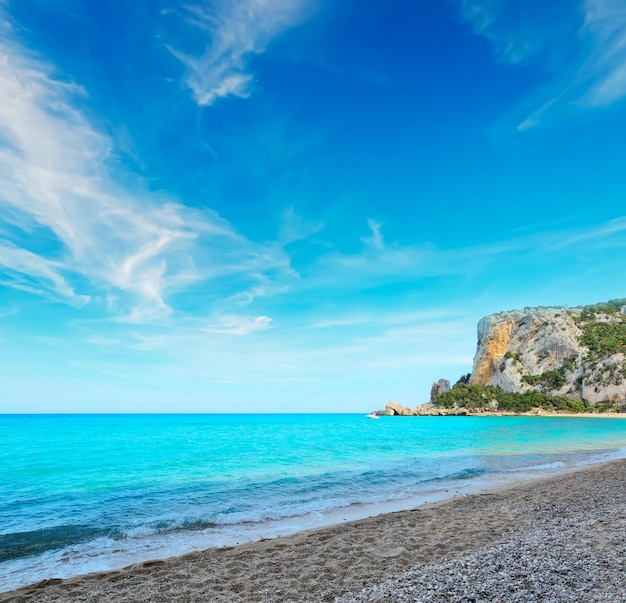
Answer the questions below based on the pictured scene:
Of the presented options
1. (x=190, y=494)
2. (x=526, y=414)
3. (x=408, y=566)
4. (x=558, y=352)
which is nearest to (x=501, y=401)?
(x=526, y=414)

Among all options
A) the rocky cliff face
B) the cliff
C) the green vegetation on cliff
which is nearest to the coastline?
the cliff

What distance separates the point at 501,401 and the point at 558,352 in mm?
18539

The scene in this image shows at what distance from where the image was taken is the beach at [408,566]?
19.0 feet

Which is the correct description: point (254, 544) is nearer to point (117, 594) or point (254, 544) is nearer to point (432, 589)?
point (117, 594)

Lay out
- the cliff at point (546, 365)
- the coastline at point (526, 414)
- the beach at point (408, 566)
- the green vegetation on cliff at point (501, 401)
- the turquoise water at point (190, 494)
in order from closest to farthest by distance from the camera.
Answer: the beach at point (408, 566), the turquoise water at point (190, 494), the coastline at point (526, 414), the cliff at point (546, 365), the green vegetation on cliff at point (501, 401)

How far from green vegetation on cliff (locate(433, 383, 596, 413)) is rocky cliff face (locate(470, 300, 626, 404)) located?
2.56 metres

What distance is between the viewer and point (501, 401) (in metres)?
108

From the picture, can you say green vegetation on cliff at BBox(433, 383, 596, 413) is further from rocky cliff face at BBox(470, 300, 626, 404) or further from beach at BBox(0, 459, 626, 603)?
beach at BBox(0, 459, 626, 603)

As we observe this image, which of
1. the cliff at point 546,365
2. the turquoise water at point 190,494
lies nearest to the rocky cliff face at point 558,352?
the cliff at point 546,365

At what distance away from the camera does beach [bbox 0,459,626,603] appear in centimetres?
580

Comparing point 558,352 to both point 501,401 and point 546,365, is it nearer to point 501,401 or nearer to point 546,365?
point 546,365

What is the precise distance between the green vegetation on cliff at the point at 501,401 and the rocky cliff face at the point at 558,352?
2.56 metres

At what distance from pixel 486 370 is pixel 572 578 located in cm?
12549

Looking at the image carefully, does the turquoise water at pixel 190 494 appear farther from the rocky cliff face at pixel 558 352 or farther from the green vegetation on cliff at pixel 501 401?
the rocky cliff face at pixel 558 352
